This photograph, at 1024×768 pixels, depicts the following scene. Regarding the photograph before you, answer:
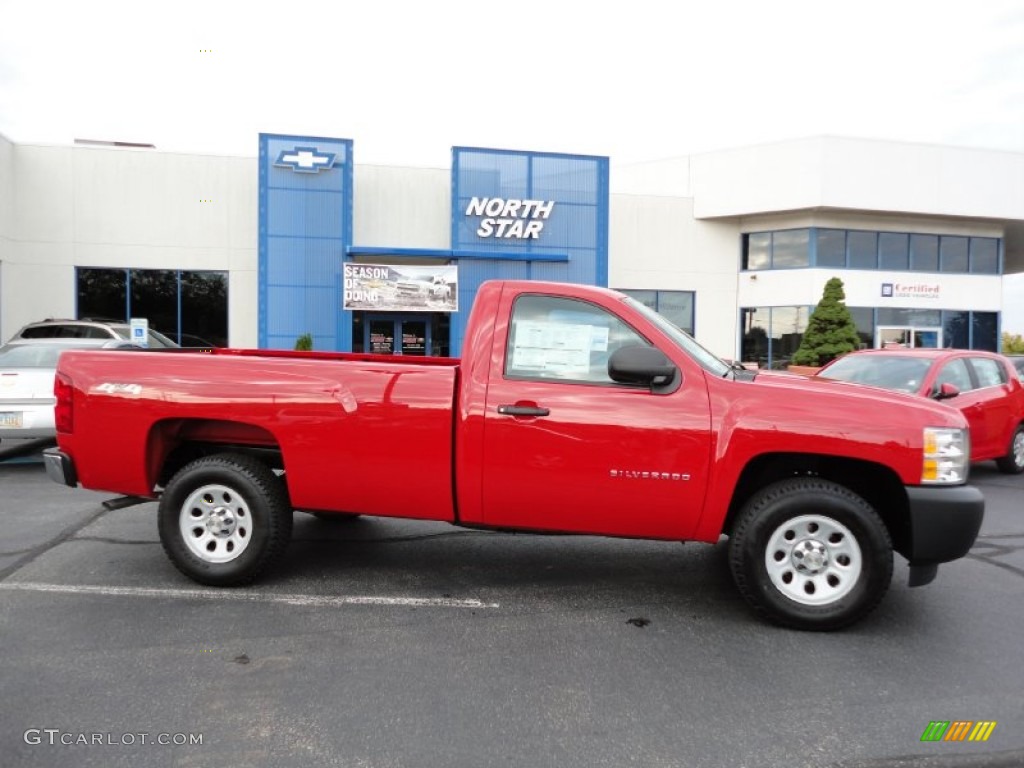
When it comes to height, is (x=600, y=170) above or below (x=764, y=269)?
above

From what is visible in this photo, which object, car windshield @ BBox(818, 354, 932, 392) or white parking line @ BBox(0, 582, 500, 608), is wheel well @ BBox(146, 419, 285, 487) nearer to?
white parking line @ BBox(0, 582, 500, 608)

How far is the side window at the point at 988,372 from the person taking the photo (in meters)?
8.49

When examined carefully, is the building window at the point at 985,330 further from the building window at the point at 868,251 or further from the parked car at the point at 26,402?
the parked car at the point at 26,402

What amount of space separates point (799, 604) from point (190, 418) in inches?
150

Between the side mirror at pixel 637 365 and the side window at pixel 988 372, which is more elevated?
A: the side mirror at pixel 637 365

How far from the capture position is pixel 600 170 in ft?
74.5

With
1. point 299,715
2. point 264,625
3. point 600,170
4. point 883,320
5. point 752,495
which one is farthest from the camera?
point 883,320

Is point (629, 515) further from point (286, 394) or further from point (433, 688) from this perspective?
point (286, 394)

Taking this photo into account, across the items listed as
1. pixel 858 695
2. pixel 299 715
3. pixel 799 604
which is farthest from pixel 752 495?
pixel 299 715

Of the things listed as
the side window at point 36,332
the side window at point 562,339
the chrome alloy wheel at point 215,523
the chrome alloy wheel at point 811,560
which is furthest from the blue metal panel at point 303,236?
the chrome alloy wheel at point 811,560

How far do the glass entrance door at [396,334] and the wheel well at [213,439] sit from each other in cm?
1820

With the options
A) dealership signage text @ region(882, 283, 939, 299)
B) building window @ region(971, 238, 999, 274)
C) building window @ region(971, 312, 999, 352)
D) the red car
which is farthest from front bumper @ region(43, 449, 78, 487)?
building window @ region(971, 238, 999, 274)

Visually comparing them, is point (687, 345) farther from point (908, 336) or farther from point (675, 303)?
point (908, 336)

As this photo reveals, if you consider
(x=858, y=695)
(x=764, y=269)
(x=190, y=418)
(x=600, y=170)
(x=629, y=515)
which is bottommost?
(x=858, y=695)
